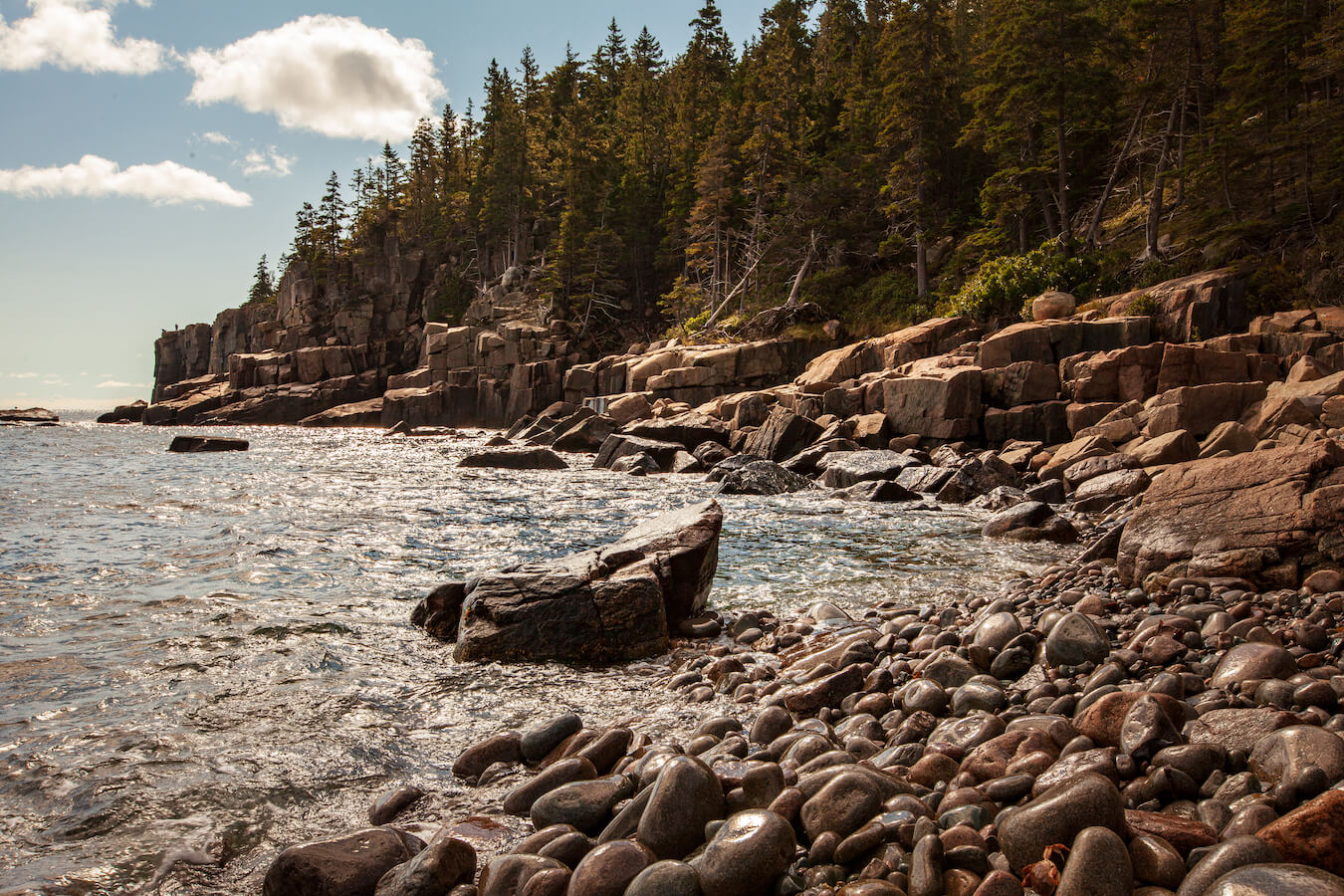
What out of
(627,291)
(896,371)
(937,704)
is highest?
(627,291)

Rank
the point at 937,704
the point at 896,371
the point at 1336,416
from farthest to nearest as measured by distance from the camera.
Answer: the point at 896,371 < the point at 1336,416 < the point at 937,704

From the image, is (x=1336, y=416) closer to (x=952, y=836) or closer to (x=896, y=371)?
(x=896, y=371)

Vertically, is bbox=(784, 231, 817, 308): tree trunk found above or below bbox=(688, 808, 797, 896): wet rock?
above

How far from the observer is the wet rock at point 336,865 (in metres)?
3.39

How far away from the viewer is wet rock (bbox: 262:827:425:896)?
339cm

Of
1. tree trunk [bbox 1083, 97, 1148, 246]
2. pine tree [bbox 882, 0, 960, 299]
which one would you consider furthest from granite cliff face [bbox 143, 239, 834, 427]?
tree trunk [bbox 1083, 97, 1148, 246]

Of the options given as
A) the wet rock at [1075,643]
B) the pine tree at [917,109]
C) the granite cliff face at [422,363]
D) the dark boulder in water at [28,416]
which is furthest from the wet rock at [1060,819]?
the dark boulder in water at [28,416]

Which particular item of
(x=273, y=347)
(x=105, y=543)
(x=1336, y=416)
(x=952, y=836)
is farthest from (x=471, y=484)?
(x=273, y=347)

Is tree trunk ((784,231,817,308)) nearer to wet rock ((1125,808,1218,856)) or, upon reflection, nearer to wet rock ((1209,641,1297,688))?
wet rock ((1209,641,1297,688))

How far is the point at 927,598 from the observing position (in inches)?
327

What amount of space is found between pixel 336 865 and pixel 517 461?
22.9 m

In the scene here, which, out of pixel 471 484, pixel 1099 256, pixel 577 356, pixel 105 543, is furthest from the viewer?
pixel 577 356

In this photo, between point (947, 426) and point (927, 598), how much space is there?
14.7m

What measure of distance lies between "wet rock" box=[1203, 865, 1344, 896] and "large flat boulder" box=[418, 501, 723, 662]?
5071 millimetres
